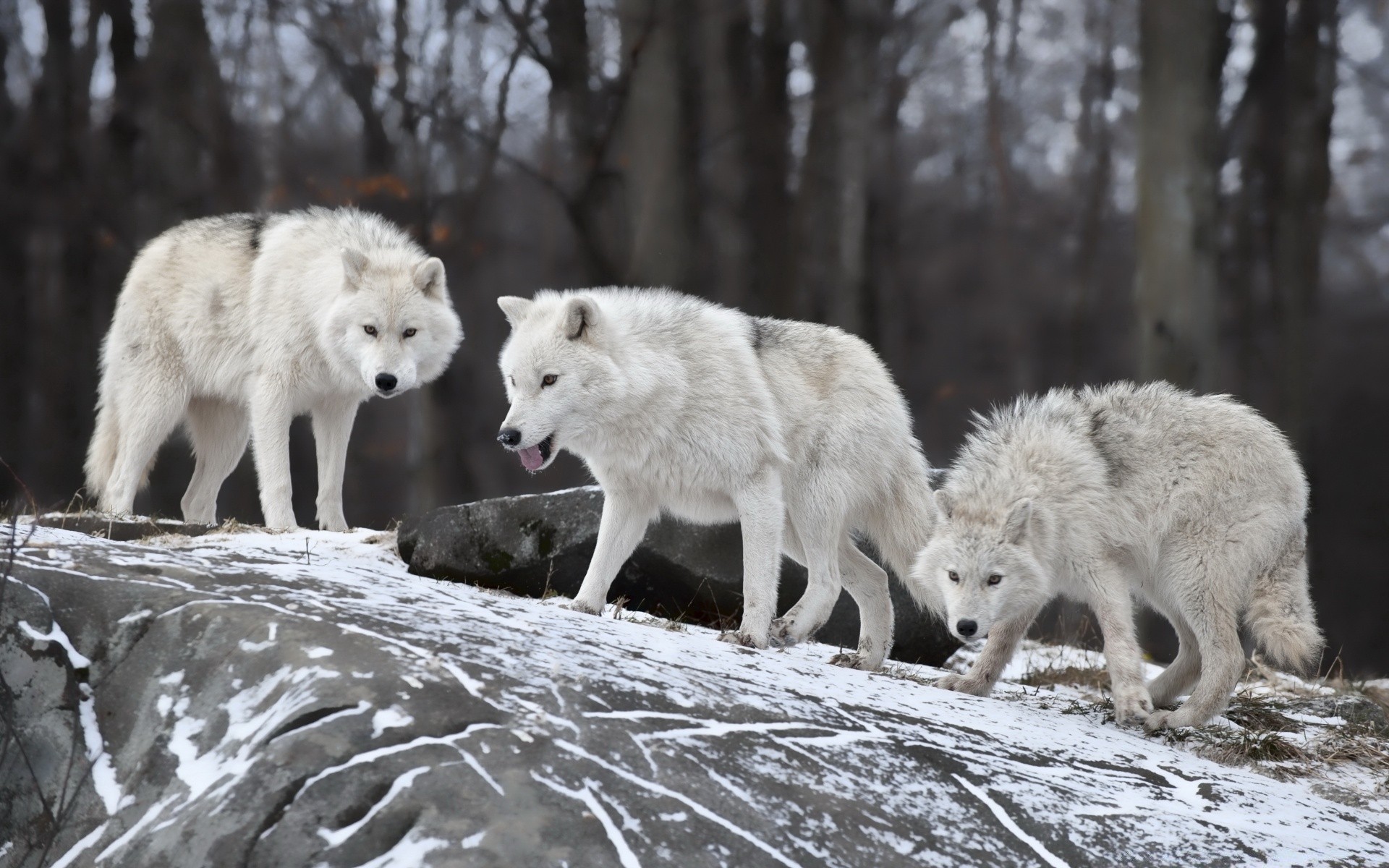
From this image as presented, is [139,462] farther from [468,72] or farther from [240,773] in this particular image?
[468,72]

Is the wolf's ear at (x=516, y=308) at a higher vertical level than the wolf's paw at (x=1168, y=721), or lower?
higher

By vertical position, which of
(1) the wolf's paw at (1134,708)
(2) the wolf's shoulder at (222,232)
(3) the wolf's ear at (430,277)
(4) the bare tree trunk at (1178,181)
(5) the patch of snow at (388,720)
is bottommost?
(1) the wolf's paw at (1134,708)

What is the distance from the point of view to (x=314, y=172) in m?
17.5

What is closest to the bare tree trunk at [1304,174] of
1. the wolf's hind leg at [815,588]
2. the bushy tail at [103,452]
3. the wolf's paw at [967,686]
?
the wolf's paw at [967,686]

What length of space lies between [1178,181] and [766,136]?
203 inches

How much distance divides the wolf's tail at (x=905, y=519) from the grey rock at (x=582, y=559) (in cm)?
117

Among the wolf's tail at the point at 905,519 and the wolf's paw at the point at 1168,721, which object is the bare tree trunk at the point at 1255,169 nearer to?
the wolf's tail at the point at 905,519

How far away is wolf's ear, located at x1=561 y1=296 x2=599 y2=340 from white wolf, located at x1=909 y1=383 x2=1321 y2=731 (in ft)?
6.57

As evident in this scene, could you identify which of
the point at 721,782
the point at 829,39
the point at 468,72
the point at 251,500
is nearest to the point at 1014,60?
the point at 829,39

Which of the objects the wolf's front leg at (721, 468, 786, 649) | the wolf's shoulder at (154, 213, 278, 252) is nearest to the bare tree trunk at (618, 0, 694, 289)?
the wolf's shoulder at (154, 213, 278, 252)

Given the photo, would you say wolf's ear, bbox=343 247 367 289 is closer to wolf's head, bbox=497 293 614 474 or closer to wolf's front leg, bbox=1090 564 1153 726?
wolf's head, bbox=497 293 614 474

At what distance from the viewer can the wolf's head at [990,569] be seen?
19.0 feet

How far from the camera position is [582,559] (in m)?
7.33

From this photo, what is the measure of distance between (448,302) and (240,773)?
16.7 ft
